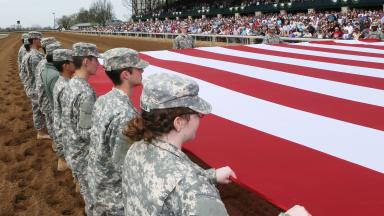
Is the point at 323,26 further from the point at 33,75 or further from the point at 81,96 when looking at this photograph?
the point at 81,96

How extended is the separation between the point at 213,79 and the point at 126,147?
2.66m

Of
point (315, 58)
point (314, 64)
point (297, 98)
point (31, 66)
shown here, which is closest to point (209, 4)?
point (31, 66)

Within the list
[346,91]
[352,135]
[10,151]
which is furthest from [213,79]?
[10,151]

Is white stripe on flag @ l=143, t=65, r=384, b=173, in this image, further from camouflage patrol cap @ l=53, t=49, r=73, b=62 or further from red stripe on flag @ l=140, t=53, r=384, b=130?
camouflage patrol cap @ l=53, t=49, r=73, b=62

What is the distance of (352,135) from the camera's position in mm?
2877

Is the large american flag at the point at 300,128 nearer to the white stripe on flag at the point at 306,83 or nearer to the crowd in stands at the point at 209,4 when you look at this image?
the white stripe on flag at the point at 306,83

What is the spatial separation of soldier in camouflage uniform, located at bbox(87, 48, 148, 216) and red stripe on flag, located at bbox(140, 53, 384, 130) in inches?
65.6

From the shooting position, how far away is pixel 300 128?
3119mm

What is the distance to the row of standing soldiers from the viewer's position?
58.1 inches

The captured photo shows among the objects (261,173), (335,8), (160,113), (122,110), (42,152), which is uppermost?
(335,8)

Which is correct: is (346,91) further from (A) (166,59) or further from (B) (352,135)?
(A) (166,59)


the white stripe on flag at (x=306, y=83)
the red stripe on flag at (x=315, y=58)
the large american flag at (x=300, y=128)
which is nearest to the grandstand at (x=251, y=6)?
the red stripe on flag at (x=315, y=58)

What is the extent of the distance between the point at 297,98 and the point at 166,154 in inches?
106

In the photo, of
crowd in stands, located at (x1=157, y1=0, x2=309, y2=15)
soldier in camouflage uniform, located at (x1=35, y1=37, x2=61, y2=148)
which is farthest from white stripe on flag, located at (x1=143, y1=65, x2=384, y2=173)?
crowd in stands, located at (x1=157, y1=0, x2=309, y2=15)
